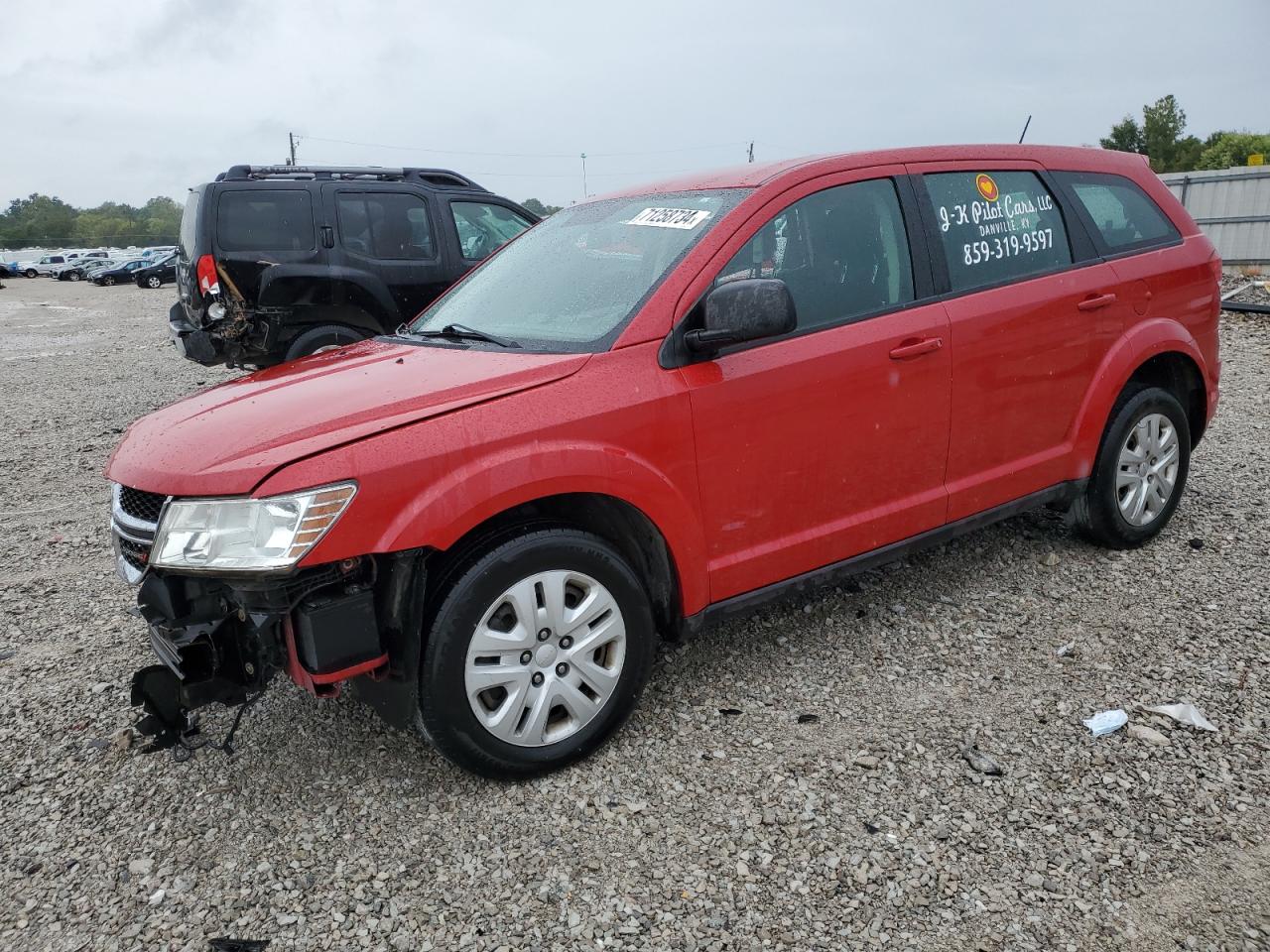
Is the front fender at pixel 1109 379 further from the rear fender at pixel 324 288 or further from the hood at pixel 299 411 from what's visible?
the rear fender at pixel 324 288

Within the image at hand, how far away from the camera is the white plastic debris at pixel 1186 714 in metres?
3.23

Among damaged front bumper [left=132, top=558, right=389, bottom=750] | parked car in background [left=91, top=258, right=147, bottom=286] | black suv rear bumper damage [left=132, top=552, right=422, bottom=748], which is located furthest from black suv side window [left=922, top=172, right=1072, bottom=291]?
parked car in background [left=91, top=258, right=147, bottom=286]

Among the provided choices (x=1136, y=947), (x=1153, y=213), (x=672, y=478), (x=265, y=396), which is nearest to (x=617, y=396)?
(x=672, y=478)

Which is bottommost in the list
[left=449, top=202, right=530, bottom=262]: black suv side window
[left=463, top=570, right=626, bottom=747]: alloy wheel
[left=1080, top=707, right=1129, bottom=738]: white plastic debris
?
[left=1080, top=707, right=1129, bottom=738]: white plastic debris

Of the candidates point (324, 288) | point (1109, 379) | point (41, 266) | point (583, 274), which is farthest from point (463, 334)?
point (41, 266)

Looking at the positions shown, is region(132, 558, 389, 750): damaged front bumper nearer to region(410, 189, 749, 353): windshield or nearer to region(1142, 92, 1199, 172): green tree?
region(410, 189, 749, 353): windshield

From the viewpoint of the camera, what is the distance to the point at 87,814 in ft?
9.86

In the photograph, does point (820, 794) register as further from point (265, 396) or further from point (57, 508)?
point (57, 508)

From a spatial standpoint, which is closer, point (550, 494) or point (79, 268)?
point (550, 494)

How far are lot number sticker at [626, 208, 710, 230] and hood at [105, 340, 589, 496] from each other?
0.72 metres

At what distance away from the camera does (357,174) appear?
29.5 ft

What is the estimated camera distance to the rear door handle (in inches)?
162

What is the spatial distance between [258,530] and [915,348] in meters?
2.33

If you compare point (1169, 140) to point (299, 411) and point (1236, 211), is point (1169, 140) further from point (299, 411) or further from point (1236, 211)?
point (299, 411)
